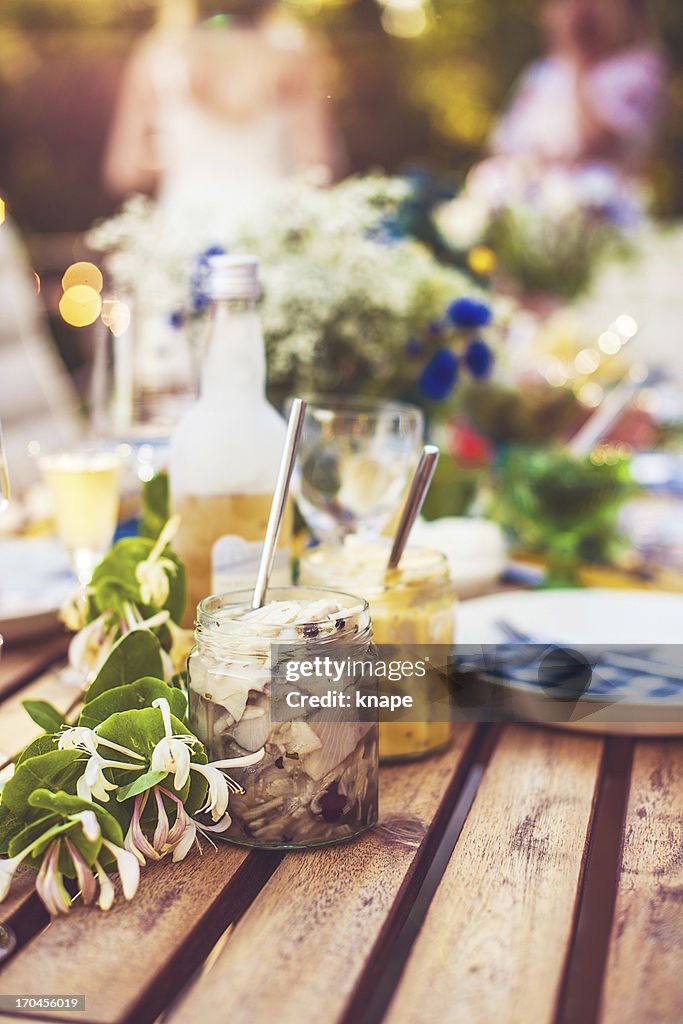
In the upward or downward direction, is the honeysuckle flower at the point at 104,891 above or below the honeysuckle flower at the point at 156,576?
below

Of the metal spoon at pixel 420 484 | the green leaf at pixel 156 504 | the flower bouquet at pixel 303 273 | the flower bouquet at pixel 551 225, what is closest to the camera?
the metal spoon at pixel 420 484

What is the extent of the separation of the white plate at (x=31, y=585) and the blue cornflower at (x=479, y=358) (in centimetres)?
57

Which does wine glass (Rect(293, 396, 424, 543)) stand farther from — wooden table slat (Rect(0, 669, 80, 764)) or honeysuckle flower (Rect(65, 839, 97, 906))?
honeysuckle flower (Rect(65, 839, 97, 906))

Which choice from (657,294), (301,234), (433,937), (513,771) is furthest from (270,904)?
(657,294)

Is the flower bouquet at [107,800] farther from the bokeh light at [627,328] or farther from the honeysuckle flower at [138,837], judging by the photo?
the bokeh light at [627,328]

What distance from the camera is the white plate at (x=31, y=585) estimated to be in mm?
1042

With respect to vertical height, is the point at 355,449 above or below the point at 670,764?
above

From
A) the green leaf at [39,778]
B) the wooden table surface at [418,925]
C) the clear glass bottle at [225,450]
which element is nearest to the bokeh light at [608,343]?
the clear glass bottle at [225,450]

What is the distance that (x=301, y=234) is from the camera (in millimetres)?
1315

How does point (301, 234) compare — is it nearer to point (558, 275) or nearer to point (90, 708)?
point (90, 708)

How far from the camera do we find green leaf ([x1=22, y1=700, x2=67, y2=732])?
26.7 inches

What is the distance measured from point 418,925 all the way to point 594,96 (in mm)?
4189

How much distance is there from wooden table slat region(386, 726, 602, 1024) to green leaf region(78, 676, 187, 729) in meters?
0.19

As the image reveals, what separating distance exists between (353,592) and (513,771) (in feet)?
0.57
